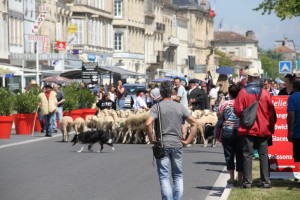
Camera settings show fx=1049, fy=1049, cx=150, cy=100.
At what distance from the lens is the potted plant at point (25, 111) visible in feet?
116

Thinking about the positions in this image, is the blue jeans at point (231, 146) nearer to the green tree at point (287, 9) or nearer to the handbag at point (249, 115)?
the handbag at point (249, 115)

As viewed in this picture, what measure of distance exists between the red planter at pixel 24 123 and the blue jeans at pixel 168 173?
2276cm

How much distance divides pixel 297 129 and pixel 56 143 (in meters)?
14.6

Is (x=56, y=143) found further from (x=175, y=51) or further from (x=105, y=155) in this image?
(x=175, y=51)

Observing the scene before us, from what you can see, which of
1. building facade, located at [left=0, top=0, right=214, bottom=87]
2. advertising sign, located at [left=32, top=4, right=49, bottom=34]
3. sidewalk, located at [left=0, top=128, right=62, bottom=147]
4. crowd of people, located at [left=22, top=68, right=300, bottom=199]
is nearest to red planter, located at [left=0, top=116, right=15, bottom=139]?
sidewalk, located at [left=0, top=128, right=62, bottom=147]

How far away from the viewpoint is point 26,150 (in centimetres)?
2692

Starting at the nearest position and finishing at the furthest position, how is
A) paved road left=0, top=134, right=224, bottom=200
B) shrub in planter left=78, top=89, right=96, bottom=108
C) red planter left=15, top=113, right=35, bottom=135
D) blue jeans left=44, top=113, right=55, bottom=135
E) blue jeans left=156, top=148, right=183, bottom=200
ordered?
blue jeans left=156, top=148, right=183, bottom=200 < paved road left=0, top=134, right=224, bottom=200 < blue jeans left=44, top=113, right=55, bottom=135 < red planter left=15, top=113, right=35, bottom=135 < shrub in planter left=78, top=89, right=96, bottom=108

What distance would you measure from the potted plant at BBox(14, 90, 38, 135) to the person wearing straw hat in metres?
0.67

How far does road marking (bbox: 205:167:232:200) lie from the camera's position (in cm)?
1547

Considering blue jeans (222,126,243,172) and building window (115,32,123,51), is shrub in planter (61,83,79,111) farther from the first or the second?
building window (115,32,123,51)

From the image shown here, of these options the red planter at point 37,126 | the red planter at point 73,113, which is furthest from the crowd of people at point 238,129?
the red planter at point 73,113

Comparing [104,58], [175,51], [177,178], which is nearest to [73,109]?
[177,178]

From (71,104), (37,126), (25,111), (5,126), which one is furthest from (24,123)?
(71,104)

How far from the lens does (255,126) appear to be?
1641cm
